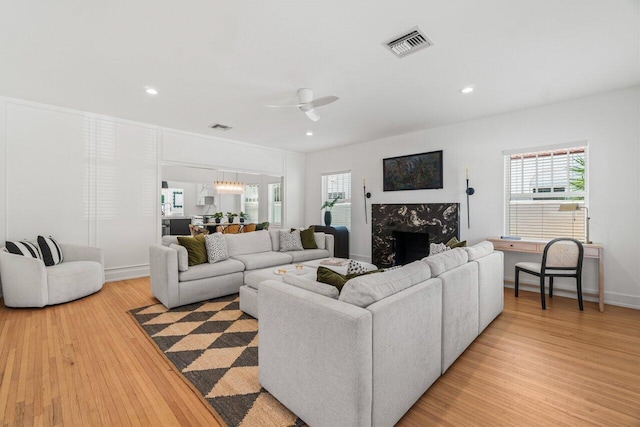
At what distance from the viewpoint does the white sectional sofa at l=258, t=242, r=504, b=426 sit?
1.39 m

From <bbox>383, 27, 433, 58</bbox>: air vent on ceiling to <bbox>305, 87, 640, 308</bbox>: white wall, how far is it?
2680 millimetres

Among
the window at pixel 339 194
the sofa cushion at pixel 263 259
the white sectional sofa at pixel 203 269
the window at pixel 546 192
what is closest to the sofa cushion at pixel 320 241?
the white sectional sofa at pixel 203 269

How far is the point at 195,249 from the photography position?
387 cm

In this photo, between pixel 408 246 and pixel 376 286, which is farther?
pixel 408 246

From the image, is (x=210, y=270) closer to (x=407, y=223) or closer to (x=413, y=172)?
(x=407, y=223)

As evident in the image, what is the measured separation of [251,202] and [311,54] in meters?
6.88

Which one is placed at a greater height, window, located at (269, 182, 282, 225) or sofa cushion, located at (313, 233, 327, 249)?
window, located at (269, 182, 282, 225)

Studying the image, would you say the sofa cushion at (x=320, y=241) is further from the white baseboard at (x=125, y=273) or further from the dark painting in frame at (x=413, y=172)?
the white baseboard at (x=125, y=273)

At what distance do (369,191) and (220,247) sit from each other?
3392 millimetres

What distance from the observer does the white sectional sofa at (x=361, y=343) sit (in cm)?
139

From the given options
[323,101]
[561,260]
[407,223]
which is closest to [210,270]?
[323,101]

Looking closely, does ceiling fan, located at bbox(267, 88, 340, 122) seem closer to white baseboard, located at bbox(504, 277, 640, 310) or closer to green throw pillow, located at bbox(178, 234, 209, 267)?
green throw pillow, located at bbox(178, 234, 209, 267)

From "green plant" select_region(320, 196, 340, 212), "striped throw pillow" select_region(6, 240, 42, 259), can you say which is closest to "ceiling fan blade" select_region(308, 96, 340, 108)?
"green plant" select_region(320, 196, 340, 212)

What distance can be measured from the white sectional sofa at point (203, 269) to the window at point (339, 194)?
218 cm
